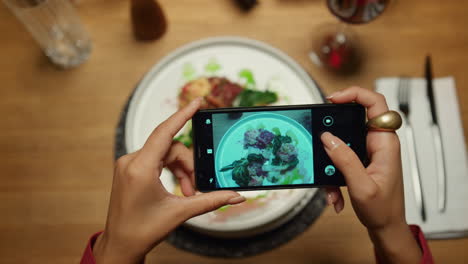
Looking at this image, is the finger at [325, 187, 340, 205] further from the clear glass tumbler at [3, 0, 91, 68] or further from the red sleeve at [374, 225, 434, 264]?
the clear glass tumbler at [3, 0, 91, 68]

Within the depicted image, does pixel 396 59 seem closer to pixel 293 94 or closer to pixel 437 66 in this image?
pixel 437 66

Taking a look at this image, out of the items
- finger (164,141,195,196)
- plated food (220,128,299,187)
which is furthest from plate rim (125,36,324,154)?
plated food (220,128,299,187)

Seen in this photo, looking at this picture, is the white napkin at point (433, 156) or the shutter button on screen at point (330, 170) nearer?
the shutter button on screen at point (330, 170)

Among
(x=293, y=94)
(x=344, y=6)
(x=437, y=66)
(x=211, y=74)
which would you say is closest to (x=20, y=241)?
(x=211, y=74)

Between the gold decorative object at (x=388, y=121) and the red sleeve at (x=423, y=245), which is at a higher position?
the gold decorative object at (x=388, y=121)

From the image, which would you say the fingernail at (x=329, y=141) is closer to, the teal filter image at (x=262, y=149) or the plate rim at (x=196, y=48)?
the teal filter image at (x=262, y=149)

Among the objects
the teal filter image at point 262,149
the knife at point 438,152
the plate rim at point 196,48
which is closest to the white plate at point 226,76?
the plate rim at point 196,48
